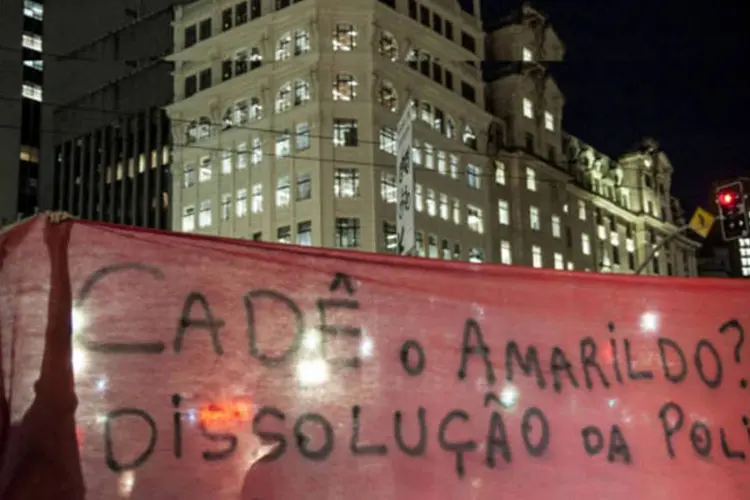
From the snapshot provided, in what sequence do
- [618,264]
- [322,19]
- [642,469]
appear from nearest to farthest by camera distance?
[642,469] < [322,19] < [618,264]

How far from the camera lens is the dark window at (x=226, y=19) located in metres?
57.6

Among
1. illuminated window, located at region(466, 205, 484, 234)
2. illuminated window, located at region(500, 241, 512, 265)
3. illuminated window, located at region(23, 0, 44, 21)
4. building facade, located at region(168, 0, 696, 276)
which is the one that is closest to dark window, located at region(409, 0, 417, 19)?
building facade, located at region(168, 0, 696, 276)

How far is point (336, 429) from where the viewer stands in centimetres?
426

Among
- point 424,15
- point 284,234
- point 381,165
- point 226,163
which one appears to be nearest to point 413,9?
point 424,15

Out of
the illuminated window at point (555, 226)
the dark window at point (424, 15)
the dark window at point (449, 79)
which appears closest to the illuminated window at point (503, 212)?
the illuminated window at point (555, 226)

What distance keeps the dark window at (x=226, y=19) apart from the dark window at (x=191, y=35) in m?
2.37

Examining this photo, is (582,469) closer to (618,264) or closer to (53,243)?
(53,243)

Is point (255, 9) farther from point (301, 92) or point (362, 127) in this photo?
point (362, 127)

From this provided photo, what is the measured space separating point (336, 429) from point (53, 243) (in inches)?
59.6

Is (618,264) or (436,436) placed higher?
Answer: (618,264)

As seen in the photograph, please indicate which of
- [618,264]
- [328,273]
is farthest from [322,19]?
[328,273]

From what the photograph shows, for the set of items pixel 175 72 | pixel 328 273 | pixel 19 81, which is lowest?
pixel 328 273

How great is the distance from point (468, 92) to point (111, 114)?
27.0 m

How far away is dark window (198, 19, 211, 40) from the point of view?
58.6 m
